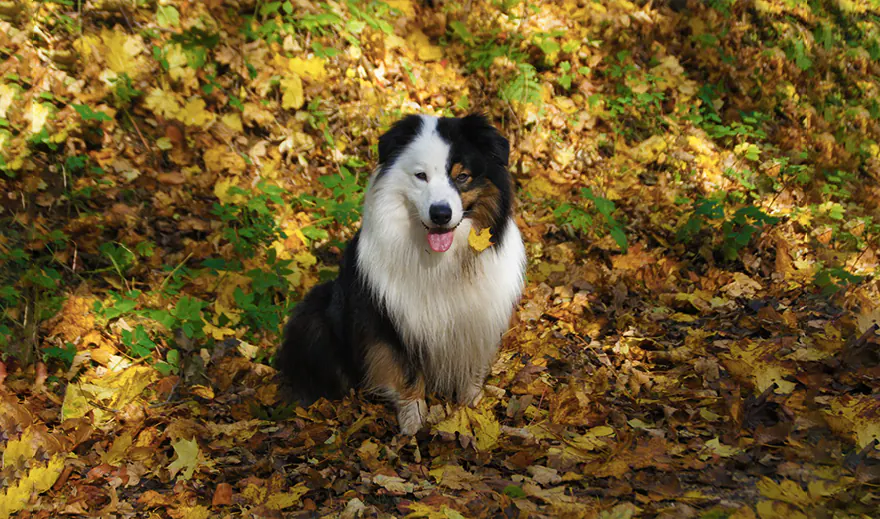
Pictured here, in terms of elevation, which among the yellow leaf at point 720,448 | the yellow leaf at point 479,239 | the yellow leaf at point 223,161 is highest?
the yellow leaf at point 479,239

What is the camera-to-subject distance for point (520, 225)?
18.6 feet

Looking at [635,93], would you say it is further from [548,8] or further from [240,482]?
[240,482]

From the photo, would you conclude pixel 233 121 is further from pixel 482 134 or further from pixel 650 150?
pixel 650 150

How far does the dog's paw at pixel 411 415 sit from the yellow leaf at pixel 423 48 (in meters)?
4.66

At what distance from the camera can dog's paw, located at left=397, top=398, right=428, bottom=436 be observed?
3.51m

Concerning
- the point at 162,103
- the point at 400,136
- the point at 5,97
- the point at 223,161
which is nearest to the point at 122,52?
the point at 162,103

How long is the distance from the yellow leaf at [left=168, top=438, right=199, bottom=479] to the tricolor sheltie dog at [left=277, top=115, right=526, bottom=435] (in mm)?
990

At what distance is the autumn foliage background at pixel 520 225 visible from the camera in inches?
110

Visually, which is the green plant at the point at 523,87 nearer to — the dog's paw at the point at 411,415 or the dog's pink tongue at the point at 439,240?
the dog's pink tongue at the point at 439,240

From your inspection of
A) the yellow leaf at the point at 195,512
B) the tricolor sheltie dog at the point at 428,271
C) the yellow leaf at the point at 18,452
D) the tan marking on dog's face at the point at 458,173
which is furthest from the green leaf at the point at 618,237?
the yellow leaf at the point at 18,452

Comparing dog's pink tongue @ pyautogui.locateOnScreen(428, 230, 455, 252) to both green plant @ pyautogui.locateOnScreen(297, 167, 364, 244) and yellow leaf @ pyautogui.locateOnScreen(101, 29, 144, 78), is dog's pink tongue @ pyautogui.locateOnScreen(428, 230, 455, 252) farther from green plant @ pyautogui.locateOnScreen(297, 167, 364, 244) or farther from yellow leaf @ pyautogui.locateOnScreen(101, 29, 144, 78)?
yellow leaf @ pyautogui.locateOnScreen(101, 29, 144, 78)

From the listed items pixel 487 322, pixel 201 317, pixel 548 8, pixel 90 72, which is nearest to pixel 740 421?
pixel 487 322

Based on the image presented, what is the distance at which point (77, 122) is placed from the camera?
5281mm

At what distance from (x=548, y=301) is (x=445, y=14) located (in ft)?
13.6
